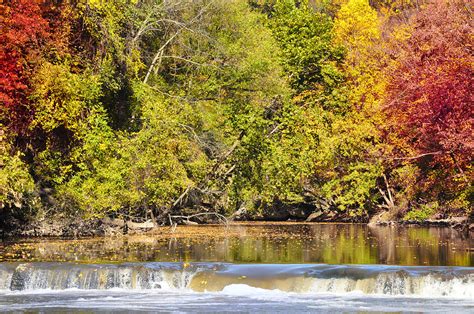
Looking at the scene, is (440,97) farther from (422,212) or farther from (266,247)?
(266,247)

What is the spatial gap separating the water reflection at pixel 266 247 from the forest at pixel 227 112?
186 cm

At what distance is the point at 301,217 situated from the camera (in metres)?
54.6

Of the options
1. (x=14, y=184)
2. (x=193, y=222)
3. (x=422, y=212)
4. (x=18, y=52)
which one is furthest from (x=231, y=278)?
(x=422, y=212)

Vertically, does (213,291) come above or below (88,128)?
below

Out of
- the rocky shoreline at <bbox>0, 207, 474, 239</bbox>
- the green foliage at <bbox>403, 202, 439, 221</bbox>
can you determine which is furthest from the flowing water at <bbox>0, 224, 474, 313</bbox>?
the green foliage at <bbox>403, 202, 439, 221</bbox>

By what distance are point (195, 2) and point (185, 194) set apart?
10.3m

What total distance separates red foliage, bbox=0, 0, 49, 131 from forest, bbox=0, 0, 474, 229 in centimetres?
7

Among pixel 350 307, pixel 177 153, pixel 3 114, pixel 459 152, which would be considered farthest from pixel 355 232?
pixel 350 307

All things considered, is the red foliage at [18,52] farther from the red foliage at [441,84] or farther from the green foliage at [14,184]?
the red foliage at [441,84]

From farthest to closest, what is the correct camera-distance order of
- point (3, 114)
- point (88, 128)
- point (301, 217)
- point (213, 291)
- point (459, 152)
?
point (301, 217) → point (459, 152) → point (88, 128) → point (3, 114) → point (213, 291)

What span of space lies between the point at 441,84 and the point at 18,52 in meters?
17.9

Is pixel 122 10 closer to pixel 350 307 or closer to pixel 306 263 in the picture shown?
pixel 306 263

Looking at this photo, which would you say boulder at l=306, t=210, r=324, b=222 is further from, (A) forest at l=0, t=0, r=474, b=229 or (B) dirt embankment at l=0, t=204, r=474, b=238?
(A) forest at l=0, t=0, r=474, b=229

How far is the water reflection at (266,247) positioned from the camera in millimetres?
29781
